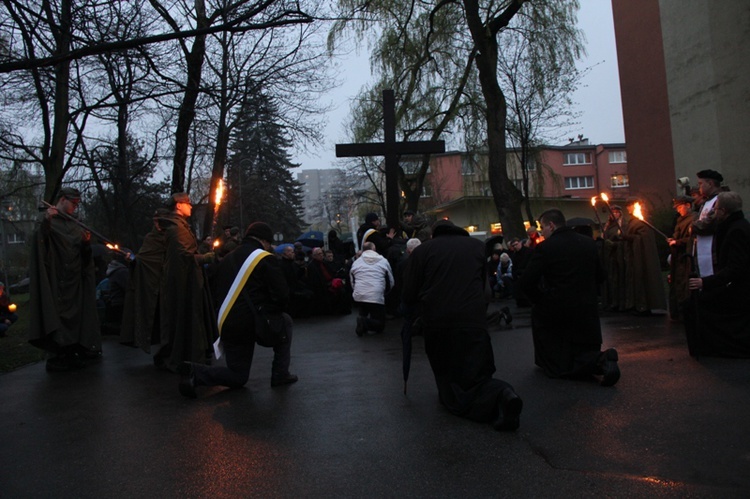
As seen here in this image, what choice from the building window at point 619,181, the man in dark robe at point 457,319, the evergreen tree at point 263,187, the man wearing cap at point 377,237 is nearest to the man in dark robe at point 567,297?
the man in dark robe at point 457,319

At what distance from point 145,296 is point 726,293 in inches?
290

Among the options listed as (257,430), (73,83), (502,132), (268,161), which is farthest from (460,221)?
(257,430)

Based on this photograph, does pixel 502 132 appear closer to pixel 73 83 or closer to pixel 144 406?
pixel 73 83

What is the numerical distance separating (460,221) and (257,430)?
158 feet

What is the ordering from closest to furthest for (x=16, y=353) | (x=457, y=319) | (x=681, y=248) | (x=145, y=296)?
(x=457, y=319) < (x=145, y=296) < (x=681, y=248) < (x=16, y=353)

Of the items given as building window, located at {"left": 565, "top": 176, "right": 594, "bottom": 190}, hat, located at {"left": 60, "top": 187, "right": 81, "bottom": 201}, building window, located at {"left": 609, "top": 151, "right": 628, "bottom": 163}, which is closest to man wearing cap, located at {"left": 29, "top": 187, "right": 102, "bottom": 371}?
hat, located at {"left": 60, "top": 187, "right": 81, "bottom": 201}

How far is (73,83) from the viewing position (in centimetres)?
1636

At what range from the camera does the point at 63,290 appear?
9.16 meters

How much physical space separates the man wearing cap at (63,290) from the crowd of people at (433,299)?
0.02 metres

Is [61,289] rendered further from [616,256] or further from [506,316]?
[616,256]

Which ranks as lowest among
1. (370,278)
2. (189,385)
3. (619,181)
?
(189,385)

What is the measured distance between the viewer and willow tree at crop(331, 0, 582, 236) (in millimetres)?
19969

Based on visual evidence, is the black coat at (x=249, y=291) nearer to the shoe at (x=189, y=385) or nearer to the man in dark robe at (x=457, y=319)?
the shoe at (x=189, y=385)

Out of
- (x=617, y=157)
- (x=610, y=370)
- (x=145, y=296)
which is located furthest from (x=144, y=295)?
(x=617, y=157)
